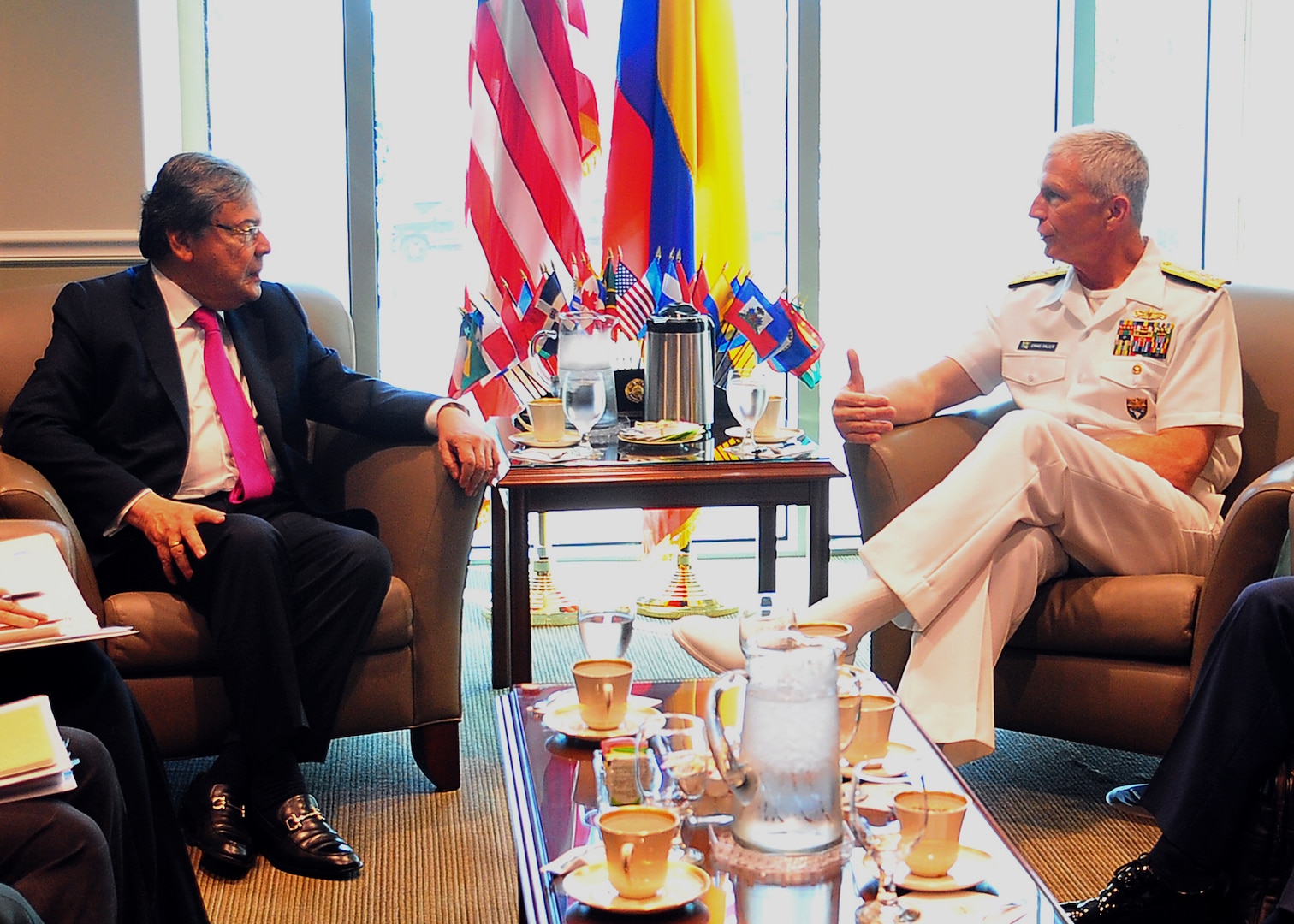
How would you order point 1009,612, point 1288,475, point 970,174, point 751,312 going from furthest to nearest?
point 970,174 → point 751,312 → point 1009,612 → point 1288,475

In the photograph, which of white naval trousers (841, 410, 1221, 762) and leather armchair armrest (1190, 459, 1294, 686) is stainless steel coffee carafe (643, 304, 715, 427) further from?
leather armchair armrest (1190, 459, 1294, 686)

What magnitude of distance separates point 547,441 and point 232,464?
0.59 meters

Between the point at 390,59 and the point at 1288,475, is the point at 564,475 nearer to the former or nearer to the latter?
the point at 1288,475

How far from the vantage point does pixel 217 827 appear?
7.45 ft

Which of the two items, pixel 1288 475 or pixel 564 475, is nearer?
pixel 1288 475

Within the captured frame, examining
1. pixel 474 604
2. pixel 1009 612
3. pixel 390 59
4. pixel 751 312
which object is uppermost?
pixel 390 59

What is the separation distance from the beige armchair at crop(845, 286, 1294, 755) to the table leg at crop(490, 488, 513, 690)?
83 centimetres

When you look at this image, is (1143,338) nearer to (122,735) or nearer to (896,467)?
(896,467)

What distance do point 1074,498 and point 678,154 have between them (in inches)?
70.5

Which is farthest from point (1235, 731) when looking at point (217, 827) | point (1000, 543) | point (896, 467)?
point (217, 827)

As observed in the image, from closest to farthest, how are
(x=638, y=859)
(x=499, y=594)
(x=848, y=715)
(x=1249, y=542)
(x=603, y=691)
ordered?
(x=638, y=859) → (x=848, y=715) → (x=603, y=691) → (x=1249, y=542) → (x=499, y=594)

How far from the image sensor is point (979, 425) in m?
2.76

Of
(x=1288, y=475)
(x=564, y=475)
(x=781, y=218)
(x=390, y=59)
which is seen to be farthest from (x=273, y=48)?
(x=1288, y=475)

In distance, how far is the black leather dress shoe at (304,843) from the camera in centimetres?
225
